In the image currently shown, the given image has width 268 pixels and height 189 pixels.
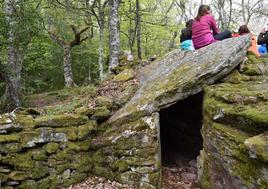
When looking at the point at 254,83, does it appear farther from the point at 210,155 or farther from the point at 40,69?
the point at 40,69

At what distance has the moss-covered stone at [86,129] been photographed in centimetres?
739

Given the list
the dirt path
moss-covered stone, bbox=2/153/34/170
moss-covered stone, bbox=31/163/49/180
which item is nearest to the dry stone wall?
the dirt path

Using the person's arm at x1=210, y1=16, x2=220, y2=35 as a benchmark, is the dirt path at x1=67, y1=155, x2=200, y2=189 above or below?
below

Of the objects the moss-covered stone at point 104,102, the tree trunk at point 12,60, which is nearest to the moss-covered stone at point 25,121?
the moss-covered stone at point 104,102

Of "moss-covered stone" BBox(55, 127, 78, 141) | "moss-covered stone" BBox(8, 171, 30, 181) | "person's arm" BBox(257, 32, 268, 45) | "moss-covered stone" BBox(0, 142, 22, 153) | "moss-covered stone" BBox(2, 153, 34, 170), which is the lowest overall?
"moss-covered stone" BBox(8, 171, 30, 181)

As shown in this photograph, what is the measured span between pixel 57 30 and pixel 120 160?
42.2 feet

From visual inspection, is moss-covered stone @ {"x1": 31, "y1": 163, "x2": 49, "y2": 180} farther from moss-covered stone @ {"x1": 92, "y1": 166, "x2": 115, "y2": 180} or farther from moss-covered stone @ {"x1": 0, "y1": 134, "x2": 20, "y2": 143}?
moss-covered stone @ {"x1": 92, "y1": 166, "x2": 115, "y2": 180}

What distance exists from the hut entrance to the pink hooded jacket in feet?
5.16

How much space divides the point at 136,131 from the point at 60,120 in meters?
1.76

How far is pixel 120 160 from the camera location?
7.09 meters

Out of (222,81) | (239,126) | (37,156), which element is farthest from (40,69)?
(239,126)

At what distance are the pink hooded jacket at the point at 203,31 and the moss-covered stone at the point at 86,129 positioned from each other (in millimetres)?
3598

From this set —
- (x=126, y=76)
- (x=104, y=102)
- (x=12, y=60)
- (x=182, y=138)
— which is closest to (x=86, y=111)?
(x=104, y=102)

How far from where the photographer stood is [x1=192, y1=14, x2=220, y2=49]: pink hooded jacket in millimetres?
8570
